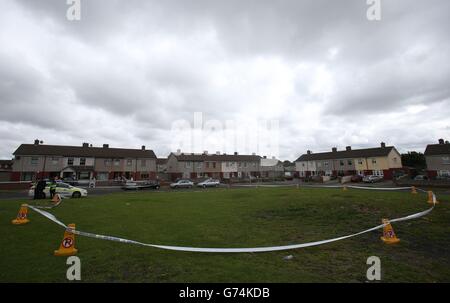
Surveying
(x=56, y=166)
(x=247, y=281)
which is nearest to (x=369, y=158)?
(x=247, y=281)

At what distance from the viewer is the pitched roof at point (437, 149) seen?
165ft

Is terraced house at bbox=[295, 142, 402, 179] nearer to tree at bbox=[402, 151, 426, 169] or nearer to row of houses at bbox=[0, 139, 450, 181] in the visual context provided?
row of houses at bbox=[0, 139, 450, 181]

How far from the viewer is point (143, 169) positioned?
6041cm

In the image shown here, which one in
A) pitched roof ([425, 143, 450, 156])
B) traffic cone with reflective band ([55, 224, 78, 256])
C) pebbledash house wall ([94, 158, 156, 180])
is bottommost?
traffic cone with reflective band ([55, 224, 78, 256])

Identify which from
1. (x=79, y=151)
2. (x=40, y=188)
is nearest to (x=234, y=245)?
(x=40, y=188)

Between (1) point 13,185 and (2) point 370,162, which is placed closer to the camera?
(1) point 13,185

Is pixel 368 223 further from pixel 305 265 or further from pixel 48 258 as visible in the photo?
pixel 48 258

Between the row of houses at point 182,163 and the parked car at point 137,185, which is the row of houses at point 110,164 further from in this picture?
the parked car at point 137,185

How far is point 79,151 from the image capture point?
56031mm

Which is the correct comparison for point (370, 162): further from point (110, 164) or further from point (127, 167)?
point (110, 164)

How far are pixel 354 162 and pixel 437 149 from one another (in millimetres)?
17569

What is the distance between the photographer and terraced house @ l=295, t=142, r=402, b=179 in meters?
59.9

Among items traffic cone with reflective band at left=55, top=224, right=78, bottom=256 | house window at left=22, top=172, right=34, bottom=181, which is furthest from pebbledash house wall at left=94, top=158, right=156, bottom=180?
traffic cone with reflective band at left=55, top=224, right=78, bottom=256
